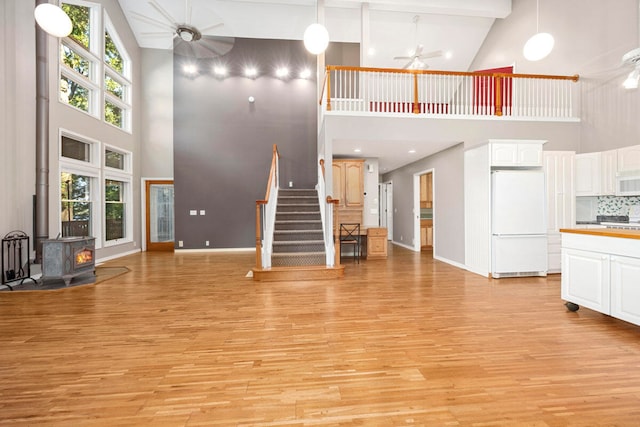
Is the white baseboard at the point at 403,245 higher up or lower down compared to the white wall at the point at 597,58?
lower down

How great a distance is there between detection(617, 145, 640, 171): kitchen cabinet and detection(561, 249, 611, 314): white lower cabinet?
2658 mm

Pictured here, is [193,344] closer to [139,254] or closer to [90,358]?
[90,358]

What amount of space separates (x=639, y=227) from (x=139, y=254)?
10.6m

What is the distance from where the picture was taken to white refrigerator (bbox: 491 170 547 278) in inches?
195

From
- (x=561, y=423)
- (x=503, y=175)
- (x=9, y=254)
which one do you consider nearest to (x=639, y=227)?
(x=503, y=175)

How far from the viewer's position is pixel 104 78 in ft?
22.6

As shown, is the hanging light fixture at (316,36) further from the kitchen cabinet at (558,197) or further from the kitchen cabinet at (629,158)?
the kitchen cabinet at (629,158)

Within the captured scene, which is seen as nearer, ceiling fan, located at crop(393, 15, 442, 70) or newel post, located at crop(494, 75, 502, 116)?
newel post, located at crop(494, 75, 502, 116)

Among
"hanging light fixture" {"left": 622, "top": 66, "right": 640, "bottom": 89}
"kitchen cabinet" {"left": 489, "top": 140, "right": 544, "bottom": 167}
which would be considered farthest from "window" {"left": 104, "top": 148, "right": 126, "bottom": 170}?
"hanging light fixture" {"left": 622, "top": 66, "right": 640, "bottom": 89}

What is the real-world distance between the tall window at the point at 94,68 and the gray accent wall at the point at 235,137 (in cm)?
130

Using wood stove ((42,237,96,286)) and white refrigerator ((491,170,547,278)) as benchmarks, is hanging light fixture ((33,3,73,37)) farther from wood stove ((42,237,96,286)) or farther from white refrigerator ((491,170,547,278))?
white refrigerator ((491,170,547,278))

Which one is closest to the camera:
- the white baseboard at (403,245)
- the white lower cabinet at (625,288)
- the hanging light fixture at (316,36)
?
the white lower cabinet at (625,288)

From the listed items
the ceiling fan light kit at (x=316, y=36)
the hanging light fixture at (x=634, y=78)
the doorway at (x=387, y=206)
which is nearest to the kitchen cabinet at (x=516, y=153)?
the hanging light fixture at (x=634, y=78)

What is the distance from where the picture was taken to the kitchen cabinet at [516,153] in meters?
5.00
